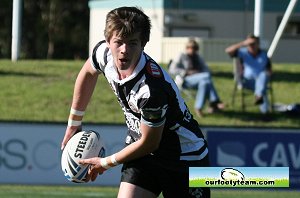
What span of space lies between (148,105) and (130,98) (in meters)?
0.13

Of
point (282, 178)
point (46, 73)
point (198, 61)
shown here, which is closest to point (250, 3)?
point (46, 73)

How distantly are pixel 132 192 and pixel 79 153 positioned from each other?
1.35 ft

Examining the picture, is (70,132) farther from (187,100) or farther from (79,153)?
(187,100)

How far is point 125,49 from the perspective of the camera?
496cm

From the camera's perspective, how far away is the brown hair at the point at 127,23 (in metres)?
4.97

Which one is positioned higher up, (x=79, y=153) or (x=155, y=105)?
(x=155, y=105)

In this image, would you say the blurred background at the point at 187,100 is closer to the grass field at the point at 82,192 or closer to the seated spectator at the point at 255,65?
the grass field at the point at 82,192

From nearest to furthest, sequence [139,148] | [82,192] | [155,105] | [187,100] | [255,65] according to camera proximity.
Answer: [155,105]
[139,148]
[82,192]
[255,65]
[187,100]

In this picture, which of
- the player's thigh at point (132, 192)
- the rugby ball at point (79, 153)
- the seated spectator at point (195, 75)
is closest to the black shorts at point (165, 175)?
the player's thigh at point (132, 192)

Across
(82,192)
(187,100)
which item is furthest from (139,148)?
(187,100)

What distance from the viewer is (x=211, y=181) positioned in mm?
5617

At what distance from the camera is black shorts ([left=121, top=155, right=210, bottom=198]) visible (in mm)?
5465

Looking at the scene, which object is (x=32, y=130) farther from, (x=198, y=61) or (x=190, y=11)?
(x=190, y=11)

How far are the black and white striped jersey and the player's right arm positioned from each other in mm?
103
